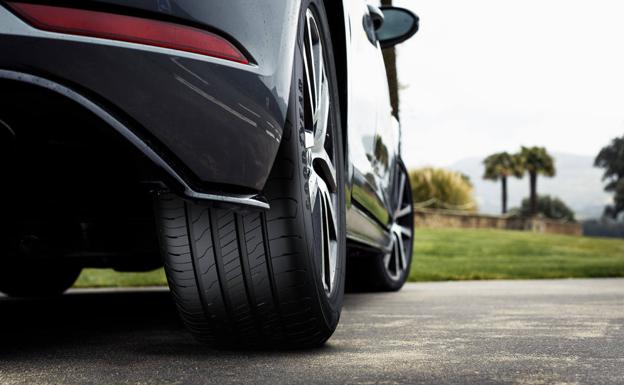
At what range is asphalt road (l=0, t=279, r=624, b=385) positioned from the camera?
5.60 ft

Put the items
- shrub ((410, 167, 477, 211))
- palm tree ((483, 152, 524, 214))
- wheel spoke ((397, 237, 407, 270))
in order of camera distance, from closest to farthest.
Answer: wheel spoke ((397, 237, 407, 270)), shrub ((410, 167, 477, 211)), palm tree ((483, 152, 524, 214))

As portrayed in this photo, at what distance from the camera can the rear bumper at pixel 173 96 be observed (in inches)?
58.5

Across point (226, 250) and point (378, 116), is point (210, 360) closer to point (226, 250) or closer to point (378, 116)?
point (226, 250)

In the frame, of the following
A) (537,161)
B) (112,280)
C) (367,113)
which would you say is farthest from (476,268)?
(537,161)

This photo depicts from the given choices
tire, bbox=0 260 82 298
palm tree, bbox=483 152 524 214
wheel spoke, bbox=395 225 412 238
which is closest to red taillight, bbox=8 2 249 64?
tire, bbox=0 260 82 298

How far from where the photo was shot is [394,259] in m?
5.01

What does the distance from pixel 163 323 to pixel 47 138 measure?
137 cm

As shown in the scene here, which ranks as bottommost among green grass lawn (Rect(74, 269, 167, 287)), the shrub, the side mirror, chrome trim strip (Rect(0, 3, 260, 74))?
green grass lawn (Rect(74, 269, 167, 287))

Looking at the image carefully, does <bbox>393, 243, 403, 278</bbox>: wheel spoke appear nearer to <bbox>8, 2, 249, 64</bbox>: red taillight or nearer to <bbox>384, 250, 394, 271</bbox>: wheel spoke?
<bbox>384, 250, 394, 271</bbox>: wheel spoke

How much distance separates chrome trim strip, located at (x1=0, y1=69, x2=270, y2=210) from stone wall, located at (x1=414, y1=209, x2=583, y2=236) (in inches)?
992

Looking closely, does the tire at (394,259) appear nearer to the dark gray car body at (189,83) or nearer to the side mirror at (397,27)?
the side mirror at (397,27)

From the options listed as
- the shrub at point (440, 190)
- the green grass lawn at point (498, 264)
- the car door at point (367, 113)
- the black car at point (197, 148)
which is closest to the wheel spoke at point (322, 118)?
the black car at point (197, 148)

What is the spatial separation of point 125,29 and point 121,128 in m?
0.20

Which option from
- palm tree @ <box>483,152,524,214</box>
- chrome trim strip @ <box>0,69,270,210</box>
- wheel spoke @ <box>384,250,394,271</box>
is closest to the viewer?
chrome trim strip @ <box>0,69,270,210</box>
